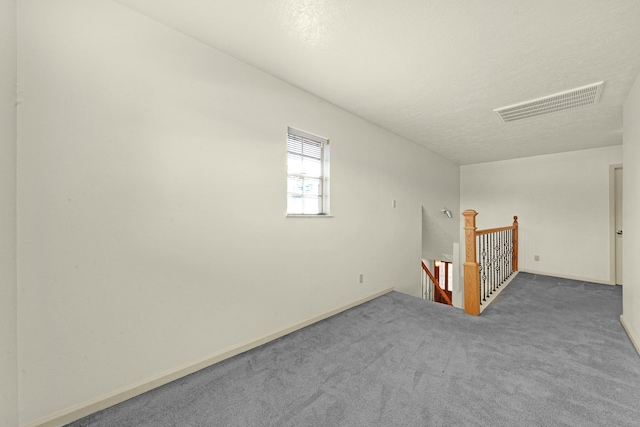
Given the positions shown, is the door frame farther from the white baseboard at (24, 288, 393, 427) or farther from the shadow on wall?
the white baseboard at (24, 288, 393, 427)

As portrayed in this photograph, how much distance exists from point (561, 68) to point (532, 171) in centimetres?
404

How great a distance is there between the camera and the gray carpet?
1490 mm

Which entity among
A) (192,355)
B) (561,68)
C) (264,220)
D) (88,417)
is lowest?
(88,417)

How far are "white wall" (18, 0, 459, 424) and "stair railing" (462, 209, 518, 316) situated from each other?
195cm

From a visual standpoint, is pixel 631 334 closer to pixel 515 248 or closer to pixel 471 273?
pixel 471 273

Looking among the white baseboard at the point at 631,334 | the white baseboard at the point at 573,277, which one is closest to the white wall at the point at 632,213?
the white baseboard at the point at 631,334

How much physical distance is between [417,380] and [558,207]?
5462 mm

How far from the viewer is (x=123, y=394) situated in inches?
63.7

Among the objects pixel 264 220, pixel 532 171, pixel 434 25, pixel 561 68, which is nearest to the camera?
pixel 434 25

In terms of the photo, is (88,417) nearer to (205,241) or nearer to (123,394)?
(123,394)

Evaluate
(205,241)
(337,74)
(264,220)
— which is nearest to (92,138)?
(205,241)

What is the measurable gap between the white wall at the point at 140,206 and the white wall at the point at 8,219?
38 millimetres

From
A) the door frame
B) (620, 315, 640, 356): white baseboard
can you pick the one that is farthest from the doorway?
(620, 315, 640, 356): white baseboard

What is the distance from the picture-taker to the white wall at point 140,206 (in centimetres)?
138
